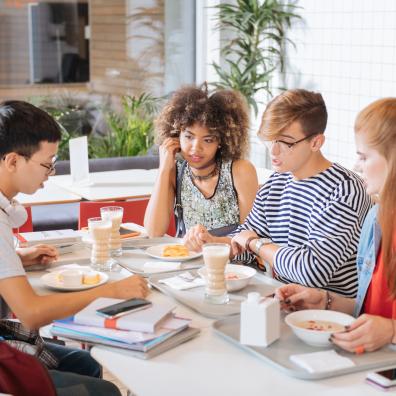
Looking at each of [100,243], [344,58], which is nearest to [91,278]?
[100,243]

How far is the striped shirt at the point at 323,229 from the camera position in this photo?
7.63 feet

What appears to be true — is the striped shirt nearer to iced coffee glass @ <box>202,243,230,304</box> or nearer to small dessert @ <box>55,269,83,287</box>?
iced coffee glass @ <box>202,243,230,304</box>

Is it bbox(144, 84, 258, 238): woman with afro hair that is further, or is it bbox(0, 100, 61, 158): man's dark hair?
bbox(144, 84, 258, 238): woman with afro hair

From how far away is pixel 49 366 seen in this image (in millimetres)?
2254

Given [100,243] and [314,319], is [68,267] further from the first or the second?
[314,319]

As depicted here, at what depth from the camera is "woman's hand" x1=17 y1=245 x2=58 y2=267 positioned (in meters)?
2.49


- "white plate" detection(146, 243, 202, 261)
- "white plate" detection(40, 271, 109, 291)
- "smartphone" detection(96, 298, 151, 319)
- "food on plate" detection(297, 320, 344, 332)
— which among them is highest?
"smartphone" detection(96, 298, 151, 319)

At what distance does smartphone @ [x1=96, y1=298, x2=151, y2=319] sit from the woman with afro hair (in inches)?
48.1

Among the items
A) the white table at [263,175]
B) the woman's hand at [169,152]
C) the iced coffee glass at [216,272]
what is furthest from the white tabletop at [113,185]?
the iced coffee glass at [216,272]

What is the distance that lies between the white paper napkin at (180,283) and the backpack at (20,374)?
0.63 m

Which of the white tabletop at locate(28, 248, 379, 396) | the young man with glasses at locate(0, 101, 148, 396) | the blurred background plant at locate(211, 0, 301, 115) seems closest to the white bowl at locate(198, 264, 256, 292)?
the young man with glasses at locate(0, 101, 148, 396)

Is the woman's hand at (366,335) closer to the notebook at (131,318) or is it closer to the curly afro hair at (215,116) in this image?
the notebook at (131,318)

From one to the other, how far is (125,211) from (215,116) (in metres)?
0.72

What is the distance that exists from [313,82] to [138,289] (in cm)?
411
